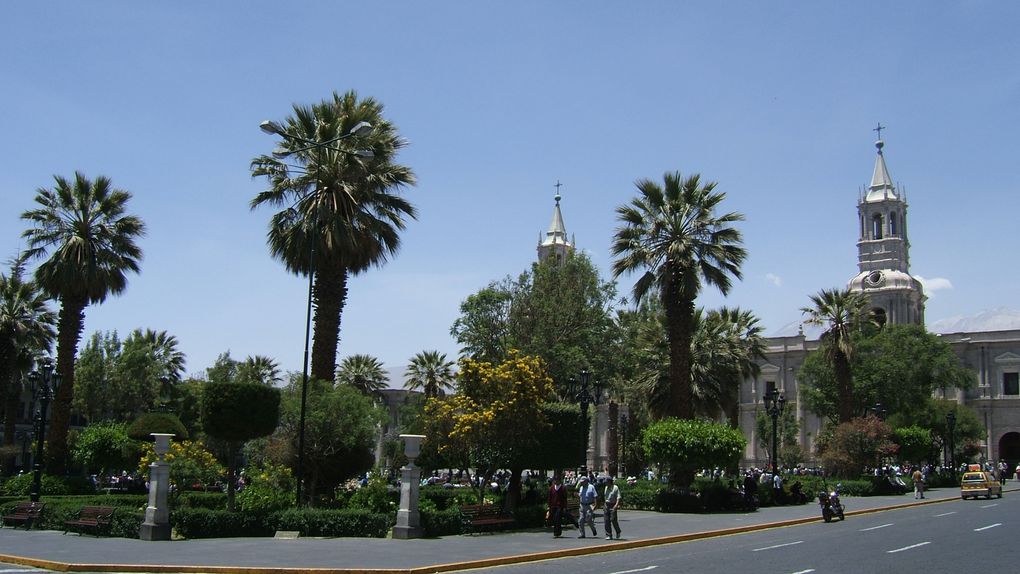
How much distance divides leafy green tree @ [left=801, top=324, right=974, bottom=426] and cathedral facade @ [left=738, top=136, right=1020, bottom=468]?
1191 centimetres

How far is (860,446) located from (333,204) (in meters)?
28.7

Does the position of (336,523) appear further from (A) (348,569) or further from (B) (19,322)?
(B) (19,322)

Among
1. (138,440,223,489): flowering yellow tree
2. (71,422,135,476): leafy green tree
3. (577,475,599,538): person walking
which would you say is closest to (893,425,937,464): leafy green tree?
(577,475,599,538): person walking

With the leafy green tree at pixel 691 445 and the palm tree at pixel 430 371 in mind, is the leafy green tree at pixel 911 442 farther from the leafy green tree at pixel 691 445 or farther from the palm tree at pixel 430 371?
the palm tree at pixel 430 371

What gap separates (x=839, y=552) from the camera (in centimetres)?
1819

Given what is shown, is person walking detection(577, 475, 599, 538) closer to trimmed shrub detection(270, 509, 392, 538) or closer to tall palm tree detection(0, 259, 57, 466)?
trimmed shrub detection(270, 509, 392, 538)

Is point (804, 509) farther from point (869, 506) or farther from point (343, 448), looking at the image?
point (343, 448)

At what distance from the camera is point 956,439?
213 ft

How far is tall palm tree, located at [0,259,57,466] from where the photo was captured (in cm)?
4066

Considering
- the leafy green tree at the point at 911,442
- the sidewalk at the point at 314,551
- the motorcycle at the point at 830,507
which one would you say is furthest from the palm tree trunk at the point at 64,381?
the leafy green tree at the point at 911,442

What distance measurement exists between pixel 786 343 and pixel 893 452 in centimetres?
4290

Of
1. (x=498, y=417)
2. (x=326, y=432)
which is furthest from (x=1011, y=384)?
(x=326, y=432)

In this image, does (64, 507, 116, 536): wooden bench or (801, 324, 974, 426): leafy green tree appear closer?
(64, 507, 116, 536): wooden bench

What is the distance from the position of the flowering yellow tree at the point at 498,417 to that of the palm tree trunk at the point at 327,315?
15.3ft
